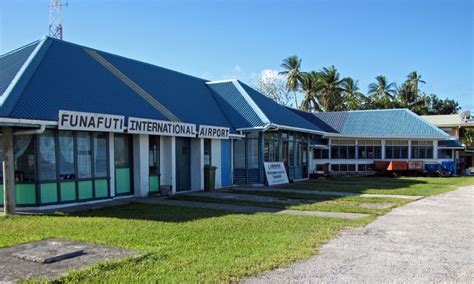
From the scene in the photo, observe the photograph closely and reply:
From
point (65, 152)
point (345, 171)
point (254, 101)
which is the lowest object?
point (345, 171)

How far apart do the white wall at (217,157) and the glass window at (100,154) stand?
6116 millimetres

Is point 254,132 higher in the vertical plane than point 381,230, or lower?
higher

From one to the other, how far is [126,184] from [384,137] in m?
22.9

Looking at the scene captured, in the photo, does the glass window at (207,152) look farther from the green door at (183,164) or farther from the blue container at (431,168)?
the blue container at (431,168)

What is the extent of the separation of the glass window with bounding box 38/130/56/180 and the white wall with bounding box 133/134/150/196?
343 cm

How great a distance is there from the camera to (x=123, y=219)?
1070cm

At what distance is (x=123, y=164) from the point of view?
15703 millimetres

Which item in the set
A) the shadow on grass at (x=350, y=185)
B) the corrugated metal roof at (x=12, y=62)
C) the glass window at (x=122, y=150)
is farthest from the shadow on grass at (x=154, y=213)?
the shadow on grass at (x=350, y=185)

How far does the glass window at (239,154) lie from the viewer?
2197 cm

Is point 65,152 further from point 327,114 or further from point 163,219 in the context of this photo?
point 327,114

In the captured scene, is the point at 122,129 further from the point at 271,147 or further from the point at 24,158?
the point at 271,147

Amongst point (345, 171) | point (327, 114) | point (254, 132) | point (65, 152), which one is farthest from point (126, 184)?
point (327, 114)

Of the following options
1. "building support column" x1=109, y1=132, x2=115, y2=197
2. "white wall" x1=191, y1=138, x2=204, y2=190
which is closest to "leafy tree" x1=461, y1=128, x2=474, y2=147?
"white wall" x1=191, y1=138, x2=204, y2=190

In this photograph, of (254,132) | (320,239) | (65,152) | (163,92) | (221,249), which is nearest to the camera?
(221,249)
